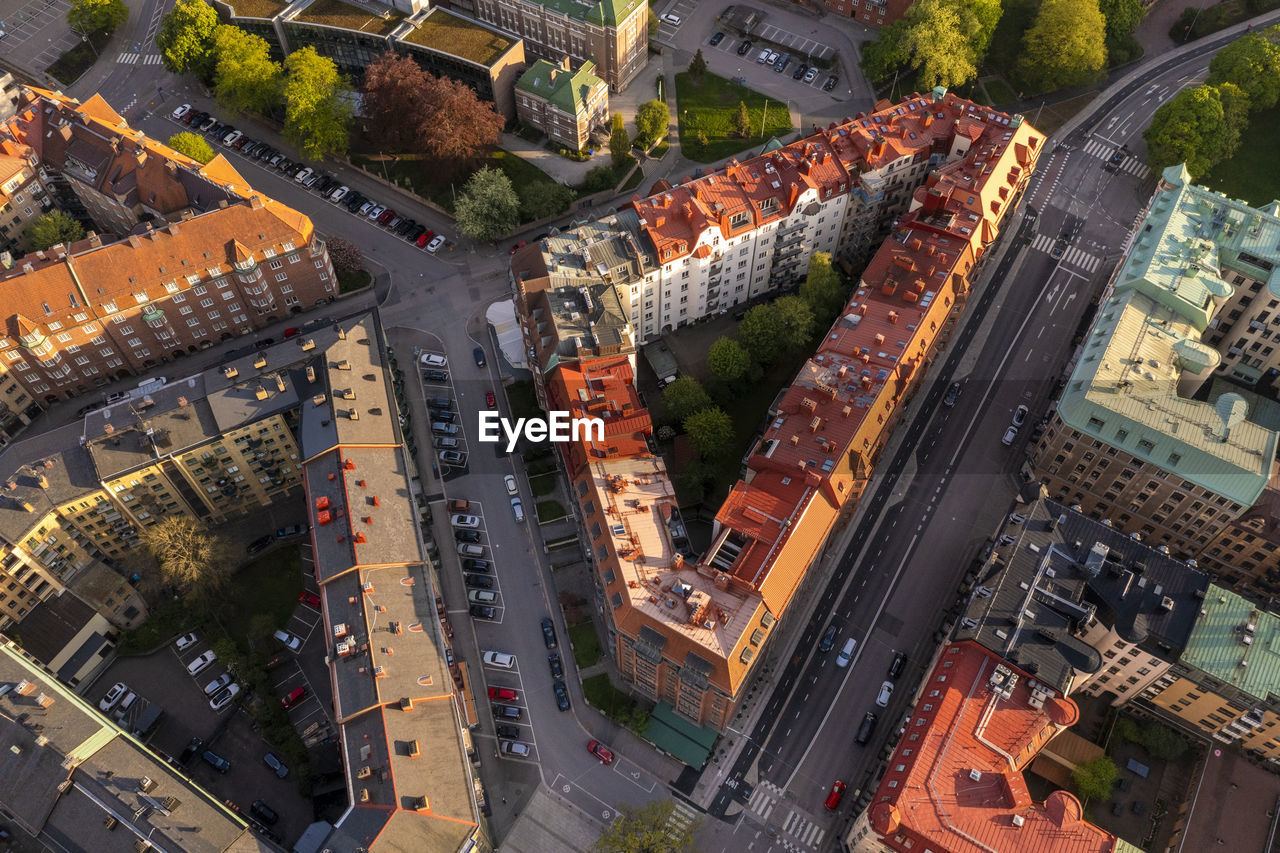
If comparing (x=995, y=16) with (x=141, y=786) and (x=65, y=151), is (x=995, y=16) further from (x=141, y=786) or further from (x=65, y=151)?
(x=141, y=786)

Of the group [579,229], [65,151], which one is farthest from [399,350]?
[65,151]

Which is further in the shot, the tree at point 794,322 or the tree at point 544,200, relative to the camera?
the tree at point 544,200

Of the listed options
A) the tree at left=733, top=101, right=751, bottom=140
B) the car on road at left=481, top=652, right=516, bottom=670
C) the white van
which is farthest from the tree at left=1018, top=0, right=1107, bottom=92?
the car on road at left=481, top=652, right=516, bottom=670

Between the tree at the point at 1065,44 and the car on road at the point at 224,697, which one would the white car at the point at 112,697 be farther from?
the tree at the point at 1065,44

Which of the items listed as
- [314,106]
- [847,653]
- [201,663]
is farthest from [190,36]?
[847,653]

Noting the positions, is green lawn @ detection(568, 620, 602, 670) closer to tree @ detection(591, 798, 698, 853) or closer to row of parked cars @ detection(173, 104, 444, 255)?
tree @ detection(591, 798, 698, 853)

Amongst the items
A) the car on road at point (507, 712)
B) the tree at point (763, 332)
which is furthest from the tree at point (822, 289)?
the car on road at point (507, 712)
